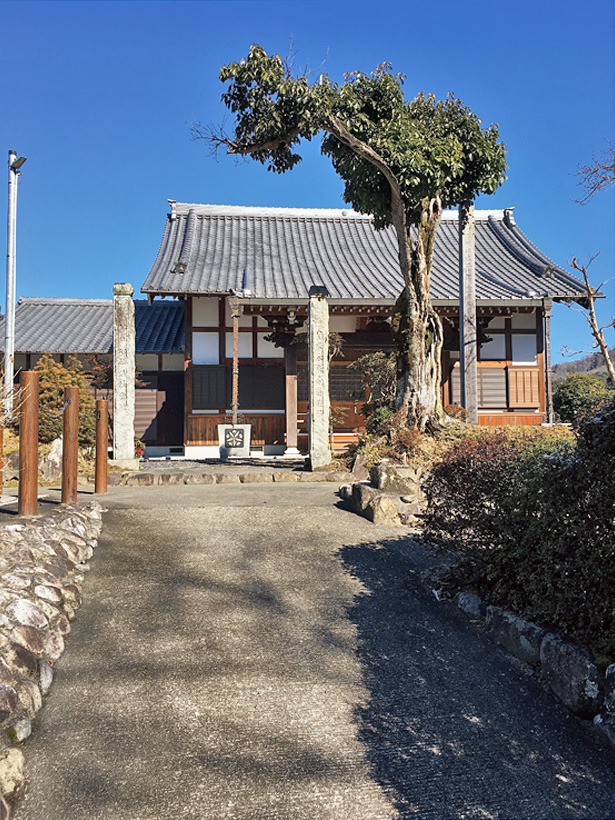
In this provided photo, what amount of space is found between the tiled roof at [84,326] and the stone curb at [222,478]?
6888 mm

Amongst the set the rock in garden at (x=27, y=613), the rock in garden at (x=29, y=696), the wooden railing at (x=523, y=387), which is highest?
the wooden railing at (x=523, y=387)

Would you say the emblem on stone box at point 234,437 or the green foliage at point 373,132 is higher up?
the green foliage at point 373,132

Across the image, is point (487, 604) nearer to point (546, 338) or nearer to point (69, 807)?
point (69, 807)

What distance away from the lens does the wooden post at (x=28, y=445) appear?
4727 mm

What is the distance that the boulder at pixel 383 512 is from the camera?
6004 mm

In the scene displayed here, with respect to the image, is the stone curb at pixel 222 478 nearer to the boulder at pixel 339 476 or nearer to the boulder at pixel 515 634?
the boulder at pixel 339 476

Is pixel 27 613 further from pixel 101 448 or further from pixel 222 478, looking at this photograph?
pixel 222 478

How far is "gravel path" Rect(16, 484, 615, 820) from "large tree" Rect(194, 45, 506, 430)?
4777 mm

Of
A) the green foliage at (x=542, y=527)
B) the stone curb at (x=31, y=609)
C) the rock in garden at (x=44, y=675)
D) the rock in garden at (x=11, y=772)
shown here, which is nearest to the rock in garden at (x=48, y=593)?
the stone curb at (x=31, y=609)

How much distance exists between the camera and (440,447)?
7.89 meters

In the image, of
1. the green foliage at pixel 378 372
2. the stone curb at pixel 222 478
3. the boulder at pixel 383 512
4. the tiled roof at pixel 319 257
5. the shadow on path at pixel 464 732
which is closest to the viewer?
the shadow on path at pixel 464 732

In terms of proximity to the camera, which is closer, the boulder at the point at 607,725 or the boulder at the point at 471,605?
the boulder at the point at 607,725

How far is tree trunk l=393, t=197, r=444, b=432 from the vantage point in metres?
8.59

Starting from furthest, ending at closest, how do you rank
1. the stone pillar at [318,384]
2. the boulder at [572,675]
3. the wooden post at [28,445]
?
the stone pillar at [318,384] → the wooden post at [28,445] → the boulder at [572,675]
